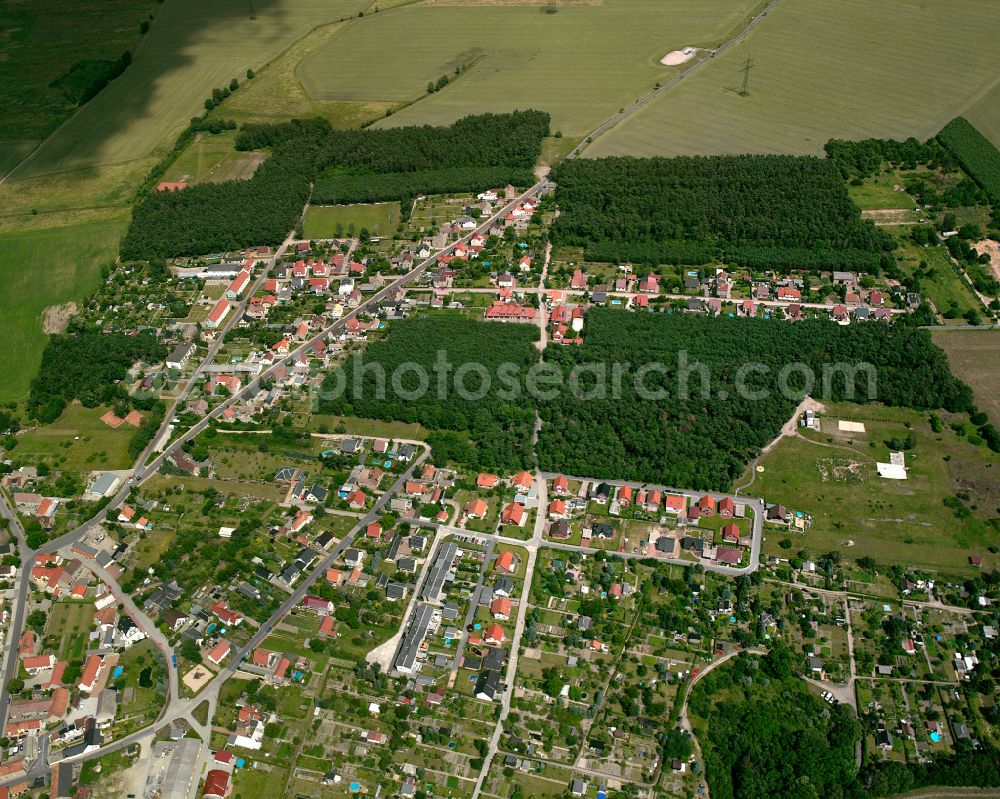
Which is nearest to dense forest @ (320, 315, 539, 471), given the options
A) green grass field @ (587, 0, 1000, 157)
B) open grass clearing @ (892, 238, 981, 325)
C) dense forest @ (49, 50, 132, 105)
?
green grass field @ (587, 0, 1000, 157)

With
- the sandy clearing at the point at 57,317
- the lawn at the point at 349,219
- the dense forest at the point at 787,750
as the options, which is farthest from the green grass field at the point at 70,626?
the lawn at the point at 349,219

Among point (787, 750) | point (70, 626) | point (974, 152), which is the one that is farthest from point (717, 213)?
point (70, 626)

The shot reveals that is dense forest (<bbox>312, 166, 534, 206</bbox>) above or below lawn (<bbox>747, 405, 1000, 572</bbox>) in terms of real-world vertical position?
above

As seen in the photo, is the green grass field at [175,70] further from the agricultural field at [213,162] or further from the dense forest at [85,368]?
the dense forest at [85,368]

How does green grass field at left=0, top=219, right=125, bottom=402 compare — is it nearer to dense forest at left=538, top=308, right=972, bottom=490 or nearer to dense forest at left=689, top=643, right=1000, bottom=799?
dense forest at left=538, top=308, right=972, bottom=490

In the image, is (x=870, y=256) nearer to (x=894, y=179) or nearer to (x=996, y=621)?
(x=894, y=179)

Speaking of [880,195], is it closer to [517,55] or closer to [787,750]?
[517,55]
